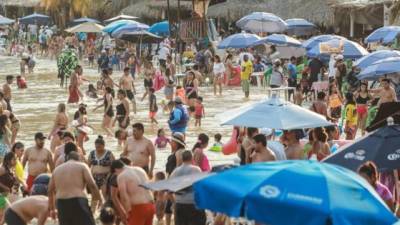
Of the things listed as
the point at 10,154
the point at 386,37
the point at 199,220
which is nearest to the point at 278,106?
the point at 199,220

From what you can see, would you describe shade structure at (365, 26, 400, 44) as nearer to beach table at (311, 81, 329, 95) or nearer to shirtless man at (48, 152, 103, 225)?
beach table at (311, 81, 329, 95)

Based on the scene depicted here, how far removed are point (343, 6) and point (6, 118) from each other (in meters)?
19.7

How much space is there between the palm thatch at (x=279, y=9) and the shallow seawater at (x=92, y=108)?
6.57 metres

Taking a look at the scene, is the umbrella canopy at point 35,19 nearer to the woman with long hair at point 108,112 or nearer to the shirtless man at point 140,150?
the woman with long hair at point 108,112

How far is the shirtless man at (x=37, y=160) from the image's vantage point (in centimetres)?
1248

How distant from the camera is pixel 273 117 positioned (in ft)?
37.8

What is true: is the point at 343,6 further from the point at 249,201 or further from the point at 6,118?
the point at 249,201

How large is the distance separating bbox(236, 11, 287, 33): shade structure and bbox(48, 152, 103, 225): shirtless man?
24.0m

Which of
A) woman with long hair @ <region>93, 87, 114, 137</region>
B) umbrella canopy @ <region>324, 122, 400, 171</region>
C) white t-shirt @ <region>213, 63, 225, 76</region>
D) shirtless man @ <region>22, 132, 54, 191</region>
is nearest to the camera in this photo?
umbrella canopy @ <region>324, 122, 400, 171</region>

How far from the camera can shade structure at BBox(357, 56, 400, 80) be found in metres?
18.3

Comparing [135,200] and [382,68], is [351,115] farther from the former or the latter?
[135,200]

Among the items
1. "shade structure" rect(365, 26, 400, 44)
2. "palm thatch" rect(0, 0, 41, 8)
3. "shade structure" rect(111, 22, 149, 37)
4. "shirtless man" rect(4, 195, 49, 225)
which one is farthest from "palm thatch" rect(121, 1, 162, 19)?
"shirtless man" rect(4, 195, 49, 225)

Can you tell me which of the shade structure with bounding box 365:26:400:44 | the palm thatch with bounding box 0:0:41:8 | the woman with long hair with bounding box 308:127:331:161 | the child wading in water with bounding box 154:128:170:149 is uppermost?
the palm thatch with bounding box 0:0:41:8

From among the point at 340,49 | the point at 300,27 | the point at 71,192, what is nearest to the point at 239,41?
the point at 300,27
